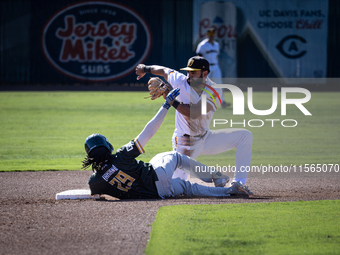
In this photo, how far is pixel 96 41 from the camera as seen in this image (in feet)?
78.1

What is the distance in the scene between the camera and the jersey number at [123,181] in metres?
5.20

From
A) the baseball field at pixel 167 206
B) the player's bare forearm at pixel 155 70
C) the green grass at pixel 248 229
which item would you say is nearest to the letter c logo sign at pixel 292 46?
the baseball field at pixel 167 206

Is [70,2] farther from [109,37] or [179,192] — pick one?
[179,192]

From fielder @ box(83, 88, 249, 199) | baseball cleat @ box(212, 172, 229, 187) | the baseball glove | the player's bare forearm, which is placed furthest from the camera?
the player's bare forearm

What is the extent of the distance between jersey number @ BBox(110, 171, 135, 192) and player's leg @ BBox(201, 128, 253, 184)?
1.27m

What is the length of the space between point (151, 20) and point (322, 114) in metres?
Answer: 13.0

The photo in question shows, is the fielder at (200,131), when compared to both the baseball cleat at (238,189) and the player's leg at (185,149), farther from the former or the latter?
the baseball cleat at (238,189)

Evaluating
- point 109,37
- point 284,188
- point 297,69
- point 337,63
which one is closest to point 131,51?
point 109,37

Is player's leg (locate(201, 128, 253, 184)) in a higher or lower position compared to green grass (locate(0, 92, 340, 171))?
higher

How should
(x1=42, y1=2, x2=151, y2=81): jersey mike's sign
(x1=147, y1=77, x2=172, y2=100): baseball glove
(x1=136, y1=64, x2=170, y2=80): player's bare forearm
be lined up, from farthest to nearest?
(x1=42, y1=2, x2=151, y2=81): jersey mike's sign, (x1=136, y1=64, x2=170, y2=80): player's bare forearm, (x1=147, y1=77, x2=172, y2=100): baseball glove

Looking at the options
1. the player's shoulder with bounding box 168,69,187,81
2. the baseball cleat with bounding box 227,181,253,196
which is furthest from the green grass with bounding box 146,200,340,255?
the player's shoulder with bounding box 168,69,187,81

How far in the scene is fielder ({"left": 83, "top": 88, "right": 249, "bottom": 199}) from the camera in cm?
514

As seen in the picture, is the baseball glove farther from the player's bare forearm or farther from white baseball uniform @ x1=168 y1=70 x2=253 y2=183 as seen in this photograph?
the player's bare forearm

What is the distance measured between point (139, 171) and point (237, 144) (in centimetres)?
144
